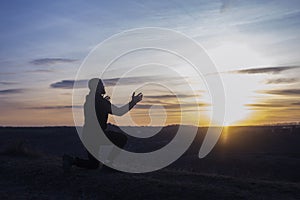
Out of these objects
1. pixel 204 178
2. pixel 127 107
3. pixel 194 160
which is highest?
pixel 127 107

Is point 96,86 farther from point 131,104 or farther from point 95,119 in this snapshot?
point 131,104

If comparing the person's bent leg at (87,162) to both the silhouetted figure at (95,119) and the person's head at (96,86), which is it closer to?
the silhouetted figure at (95,119)

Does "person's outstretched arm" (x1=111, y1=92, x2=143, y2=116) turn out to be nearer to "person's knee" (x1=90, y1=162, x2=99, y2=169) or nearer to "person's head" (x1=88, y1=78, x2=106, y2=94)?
"person's head" (x1=88, y1=78, x2=106, y2=94)

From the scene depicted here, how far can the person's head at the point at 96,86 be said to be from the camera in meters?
11.2

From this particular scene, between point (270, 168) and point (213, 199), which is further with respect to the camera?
point (270, 168)

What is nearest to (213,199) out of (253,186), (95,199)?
(253,186)

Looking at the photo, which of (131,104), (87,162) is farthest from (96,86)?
(87,162)

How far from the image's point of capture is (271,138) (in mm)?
61281

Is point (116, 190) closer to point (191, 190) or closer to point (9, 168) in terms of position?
point (191, 190)

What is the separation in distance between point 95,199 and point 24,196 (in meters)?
1.70

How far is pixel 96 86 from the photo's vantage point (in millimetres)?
11180

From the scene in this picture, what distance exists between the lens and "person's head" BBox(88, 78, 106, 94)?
36.6 ft

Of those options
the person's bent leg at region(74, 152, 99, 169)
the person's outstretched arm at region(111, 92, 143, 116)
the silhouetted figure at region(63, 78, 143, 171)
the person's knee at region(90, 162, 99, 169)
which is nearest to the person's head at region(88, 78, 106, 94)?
the silhouetted figure at region(63, 78, 143, 171)

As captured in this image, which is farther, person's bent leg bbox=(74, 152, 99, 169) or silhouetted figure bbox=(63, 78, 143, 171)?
person's bent leg bbox=(74, 152, 99, 169)
